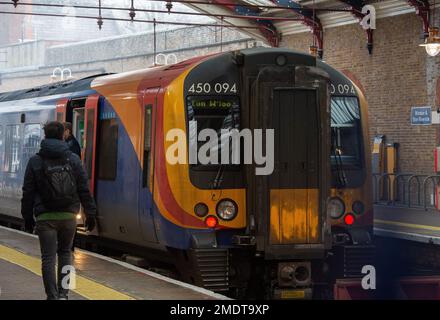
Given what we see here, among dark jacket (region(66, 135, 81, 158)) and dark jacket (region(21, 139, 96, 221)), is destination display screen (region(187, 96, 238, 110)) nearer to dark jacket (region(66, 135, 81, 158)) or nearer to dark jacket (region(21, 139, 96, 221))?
dark jacket (region(66, 135, 81, 158))

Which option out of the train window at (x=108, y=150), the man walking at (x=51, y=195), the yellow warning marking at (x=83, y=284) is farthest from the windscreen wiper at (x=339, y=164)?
the man walking at (x=51, y=195)

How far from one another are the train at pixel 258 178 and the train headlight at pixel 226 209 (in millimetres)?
13

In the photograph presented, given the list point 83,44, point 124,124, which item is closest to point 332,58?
point 124,124

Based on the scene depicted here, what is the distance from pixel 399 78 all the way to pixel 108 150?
39.4 ft

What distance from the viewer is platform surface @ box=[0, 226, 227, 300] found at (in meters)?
9.09

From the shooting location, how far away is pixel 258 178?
9922 mm

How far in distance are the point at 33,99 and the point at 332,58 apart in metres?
11.1

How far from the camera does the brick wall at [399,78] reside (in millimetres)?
21750

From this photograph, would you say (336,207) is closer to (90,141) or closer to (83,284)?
(83,284)

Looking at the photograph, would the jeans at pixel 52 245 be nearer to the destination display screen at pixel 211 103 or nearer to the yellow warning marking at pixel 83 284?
the yellow warning marking at pixel 83 284

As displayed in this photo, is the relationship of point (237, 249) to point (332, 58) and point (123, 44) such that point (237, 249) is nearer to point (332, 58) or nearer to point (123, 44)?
point (332, 58)

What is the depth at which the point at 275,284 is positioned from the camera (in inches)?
402
